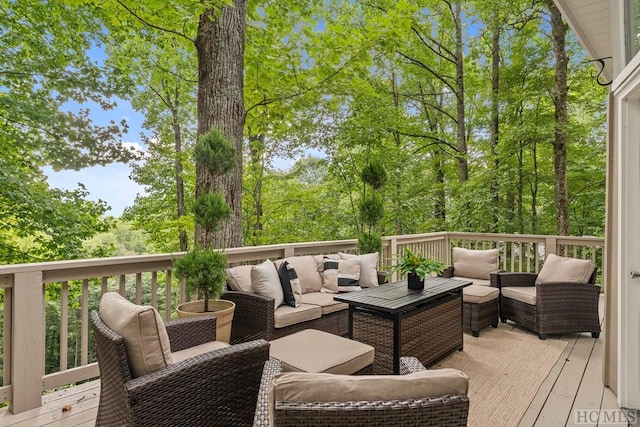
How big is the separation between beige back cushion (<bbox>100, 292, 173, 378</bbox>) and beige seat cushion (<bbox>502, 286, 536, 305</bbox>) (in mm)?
3878

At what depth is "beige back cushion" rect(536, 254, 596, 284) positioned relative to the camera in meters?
3.90

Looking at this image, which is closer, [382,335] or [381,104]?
[382,335]

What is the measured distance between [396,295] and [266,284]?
3.93 feet

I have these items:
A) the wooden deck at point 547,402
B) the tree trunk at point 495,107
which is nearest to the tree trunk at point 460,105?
the tree trunk at point 495,107

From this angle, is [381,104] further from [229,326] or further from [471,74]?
[229,326]

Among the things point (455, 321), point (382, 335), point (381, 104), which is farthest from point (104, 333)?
point (381, 104)

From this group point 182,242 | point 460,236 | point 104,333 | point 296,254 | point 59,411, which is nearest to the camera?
point 104,333

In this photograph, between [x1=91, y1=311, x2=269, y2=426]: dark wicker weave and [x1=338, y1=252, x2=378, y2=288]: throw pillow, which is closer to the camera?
[x1=91, y1=311, x2=269, y2=426]: dark wicker weave

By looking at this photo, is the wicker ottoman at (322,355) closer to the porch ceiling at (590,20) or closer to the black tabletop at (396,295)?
the black tabletop at (396,295)

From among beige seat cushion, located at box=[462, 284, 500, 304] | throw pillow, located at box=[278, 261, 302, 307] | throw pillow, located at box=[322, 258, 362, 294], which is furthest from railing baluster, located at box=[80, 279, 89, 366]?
beige seat cushion, located at box=[462, 284, 500, 304]

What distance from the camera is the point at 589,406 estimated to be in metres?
2.48

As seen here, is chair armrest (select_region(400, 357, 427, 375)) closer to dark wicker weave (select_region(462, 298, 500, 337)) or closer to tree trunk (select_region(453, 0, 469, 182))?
dark wicker weave (select_region(462, 298, 500, 337))

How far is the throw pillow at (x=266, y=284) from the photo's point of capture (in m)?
3.31

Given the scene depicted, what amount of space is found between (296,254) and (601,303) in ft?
14.2
